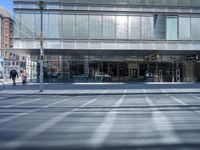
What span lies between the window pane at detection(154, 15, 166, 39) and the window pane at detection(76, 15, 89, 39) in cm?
801

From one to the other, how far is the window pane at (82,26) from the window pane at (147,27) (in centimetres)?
662

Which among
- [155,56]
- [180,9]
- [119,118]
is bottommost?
[119,118]

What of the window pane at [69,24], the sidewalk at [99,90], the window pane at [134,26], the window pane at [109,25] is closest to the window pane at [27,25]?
the window pane at [69,24]

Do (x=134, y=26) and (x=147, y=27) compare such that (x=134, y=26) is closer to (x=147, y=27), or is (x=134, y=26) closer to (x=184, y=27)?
(x=147, y=27)

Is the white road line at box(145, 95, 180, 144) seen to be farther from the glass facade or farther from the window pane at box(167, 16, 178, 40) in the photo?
the window pane at box(167, 16, 178, 40)

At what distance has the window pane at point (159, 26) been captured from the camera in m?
45.4

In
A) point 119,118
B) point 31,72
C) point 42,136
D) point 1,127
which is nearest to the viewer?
point 42,136

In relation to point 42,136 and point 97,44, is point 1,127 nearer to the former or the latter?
point 42,136

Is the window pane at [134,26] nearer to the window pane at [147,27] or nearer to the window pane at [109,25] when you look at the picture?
the window pane at [147,27]

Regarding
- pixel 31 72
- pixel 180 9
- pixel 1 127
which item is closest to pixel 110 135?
pixel 1 127

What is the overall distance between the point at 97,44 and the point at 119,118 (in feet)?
104

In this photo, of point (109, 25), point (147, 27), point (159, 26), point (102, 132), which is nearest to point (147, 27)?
point (147, 27)

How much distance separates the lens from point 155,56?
4397 cm

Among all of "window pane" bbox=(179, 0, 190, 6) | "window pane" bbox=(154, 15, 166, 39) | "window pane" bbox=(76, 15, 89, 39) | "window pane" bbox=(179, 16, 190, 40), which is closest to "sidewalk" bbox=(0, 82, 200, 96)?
"window pane" bbox=(76, 15, 89, 39)
